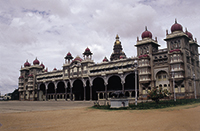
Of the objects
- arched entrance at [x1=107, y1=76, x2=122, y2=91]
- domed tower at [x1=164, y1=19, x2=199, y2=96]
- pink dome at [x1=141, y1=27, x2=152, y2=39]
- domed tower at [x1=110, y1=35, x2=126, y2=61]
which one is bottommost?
arched entrance at [x1=107, y1=76, x2=122, y2=91]

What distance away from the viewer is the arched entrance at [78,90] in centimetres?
8613

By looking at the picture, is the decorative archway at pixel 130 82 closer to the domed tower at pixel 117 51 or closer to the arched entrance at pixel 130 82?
the arched entrance at pixel 130 82

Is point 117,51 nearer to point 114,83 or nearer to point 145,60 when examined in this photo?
point 114,83

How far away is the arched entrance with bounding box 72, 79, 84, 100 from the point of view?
8613 cm

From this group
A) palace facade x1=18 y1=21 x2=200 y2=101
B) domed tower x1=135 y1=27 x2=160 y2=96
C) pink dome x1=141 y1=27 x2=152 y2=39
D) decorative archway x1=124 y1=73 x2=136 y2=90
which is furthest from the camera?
decorative archway x1=124 y1=73 x2=136 y2=90

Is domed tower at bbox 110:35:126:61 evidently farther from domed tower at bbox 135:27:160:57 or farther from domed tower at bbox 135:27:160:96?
domed tower at bbox 135:27:160:96

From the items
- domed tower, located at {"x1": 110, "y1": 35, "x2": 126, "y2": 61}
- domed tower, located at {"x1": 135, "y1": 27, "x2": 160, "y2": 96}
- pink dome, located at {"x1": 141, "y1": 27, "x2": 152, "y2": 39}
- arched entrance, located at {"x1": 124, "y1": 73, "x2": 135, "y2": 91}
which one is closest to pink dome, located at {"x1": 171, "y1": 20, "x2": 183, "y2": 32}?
domed tower, located at {"x1": 135, "y1": 27, "x2": 160, "y2": 96}

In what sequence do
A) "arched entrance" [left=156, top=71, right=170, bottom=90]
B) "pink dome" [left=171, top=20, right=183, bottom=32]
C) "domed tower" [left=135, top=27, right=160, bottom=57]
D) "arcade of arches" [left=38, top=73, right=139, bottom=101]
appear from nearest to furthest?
"pink dome" [left=171, top=20, right=183, bottom=32] → "arched entrance" [left=156, top=71, right=170, bottom=90] → "domed tower" [left=135, top=27, right=160, bottom=57] → "arcade of arches" [left=38, top=73, right=139, bottom=101]

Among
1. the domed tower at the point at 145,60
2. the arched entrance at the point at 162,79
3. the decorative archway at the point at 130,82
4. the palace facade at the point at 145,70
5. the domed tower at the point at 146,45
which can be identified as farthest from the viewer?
the decorative archway at the point at 130,82

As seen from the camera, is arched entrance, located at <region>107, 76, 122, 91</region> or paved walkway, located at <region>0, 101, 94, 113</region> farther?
arched entrance, located at <region>107, 76, 122, 91</region>

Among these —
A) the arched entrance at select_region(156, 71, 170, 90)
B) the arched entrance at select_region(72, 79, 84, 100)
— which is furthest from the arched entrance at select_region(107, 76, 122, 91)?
the arched entrance at select_region(156, 71, 170, 90)

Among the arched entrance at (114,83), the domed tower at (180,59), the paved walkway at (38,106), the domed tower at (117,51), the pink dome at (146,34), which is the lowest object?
the paved walkway at (38,106)

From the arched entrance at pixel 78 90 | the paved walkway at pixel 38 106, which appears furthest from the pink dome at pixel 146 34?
the arched entrance at pixel 78 90

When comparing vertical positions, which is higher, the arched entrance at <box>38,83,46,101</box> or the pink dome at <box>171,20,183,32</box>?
the pink dome at <box>171,20,183,32</box>
